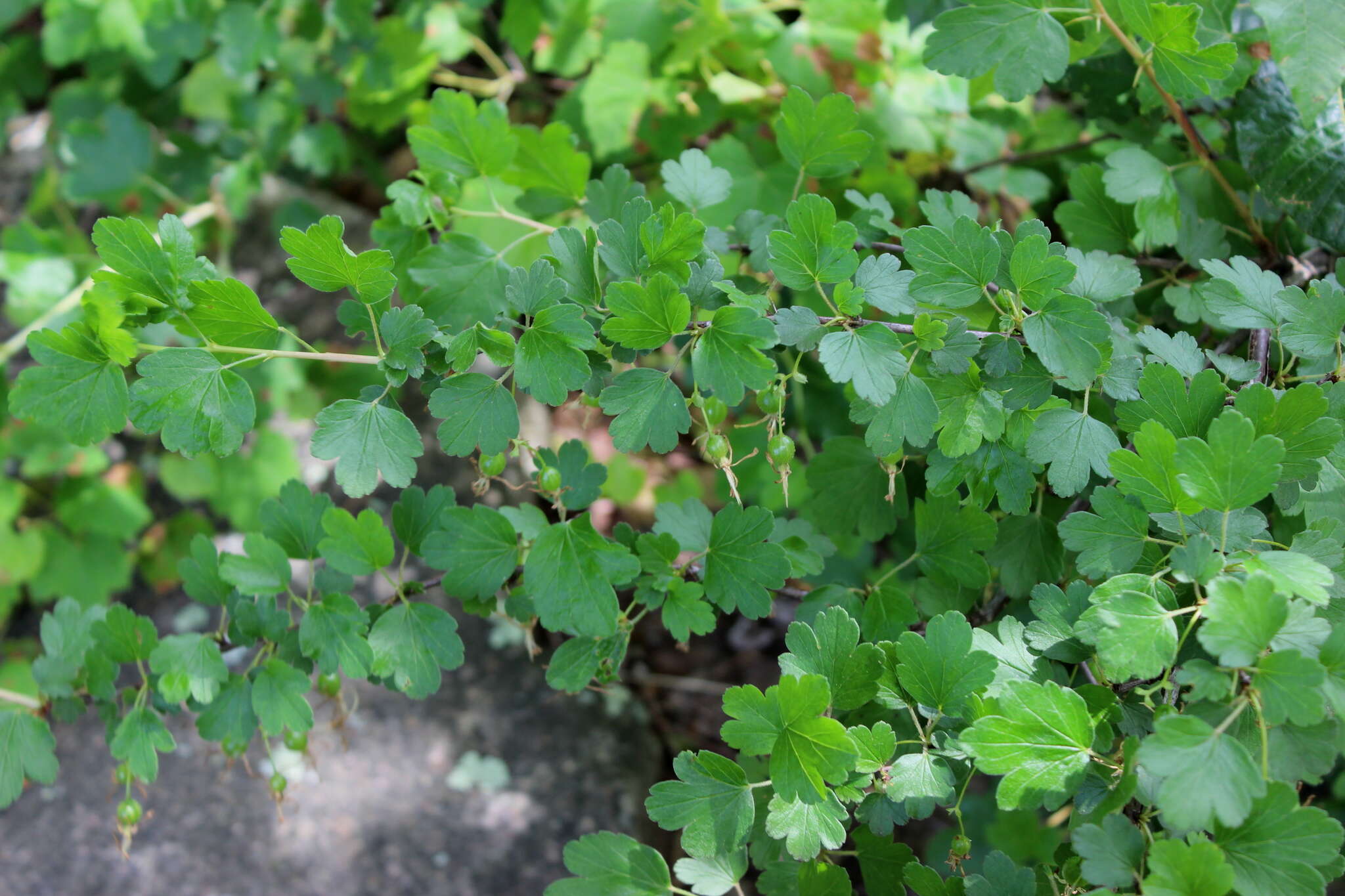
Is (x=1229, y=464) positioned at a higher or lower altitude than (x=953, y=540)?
higher

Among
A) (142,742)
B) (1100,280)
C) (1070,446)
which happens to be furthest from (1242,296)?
(142,742)

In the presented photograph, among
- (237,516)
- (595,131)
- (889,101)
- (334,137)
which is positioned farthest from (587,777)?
→ (334,137)

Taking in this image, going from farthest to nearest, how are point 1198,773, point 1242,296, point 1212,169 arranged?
1. point 1212,169
2. point 1242,296
3. point 1198,773

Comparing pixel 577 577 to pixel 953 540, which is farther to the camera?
pixel 953 540

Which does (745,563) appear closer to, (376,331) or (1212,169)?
(376,331)

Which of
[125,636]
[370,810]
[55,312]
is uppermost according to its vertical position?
[125,636]

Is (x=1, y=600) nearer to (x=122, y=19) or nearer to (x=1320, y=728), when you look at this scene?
(x=122, y=19)
